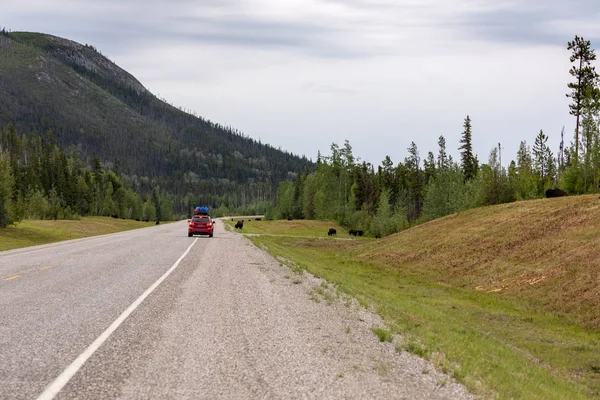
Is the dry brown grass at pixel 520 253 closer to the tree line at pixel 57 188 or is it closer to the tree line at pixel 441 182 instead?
the tree line at pixel 441 182

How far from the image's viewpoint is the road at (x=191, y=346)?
697cm

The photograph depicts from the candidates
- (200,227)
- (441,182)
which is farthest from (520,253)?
(441,182)

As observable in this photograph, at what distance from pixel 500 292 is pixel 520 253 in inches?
208

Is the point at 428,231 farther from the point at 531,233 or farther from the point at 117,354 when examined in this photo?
the point at 117,354

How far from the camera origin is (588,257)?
974 inches

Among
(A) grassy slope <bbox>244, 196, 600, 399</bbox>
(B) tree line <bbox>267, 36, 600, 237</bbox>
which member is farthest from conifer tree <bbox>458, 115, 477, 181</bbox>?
(A) grassy slope <bbox>244, 196, 600, 399</bbox>

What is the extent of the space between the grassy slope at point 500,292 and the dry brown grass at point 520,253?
0.24ft

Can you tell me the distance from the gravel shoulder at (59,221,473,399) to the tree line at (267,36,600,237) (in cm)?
5199

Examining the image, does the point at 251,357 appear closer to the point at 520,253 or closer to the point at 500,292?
the point at 500,292

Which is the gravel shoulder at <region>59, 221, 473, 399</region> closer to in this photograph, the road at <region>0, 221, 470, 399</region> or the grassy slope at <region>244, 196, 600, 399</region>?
the road at <region>0, 221, 470, 399</region>

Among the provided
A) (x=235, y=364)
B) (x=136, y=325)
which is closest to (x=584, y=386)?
(x=235, y=364)

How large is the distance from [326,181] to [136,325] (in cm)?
11325

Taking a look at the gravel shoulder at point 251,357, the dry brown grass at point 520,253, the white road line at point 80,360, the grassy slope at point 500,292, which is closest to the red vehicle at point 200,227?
the grassy slope at point 500,292

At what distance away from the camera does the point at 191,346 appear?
29.9 feet
